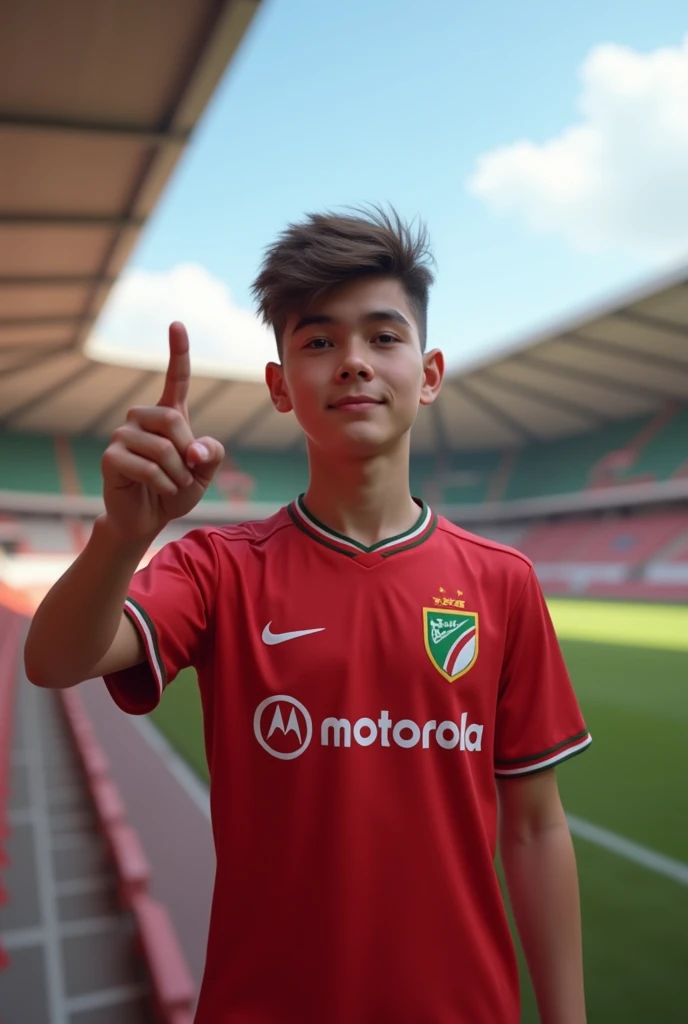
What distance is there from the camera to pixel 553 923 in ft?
4.34

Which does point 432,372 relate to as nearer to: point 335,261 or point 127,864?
point 335,261

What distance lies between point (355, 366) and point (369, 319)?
0.37ft

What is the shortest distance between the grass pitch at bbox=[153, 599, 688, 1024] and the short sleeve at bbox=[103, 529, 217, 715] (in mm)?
2308

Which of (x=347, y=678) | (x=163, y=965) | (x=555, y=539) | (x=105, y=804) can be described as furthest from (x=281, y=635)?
(x=555, y=539)

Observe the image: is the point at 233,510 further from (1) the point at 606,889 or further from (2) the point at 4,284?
(1) the point at 606,889

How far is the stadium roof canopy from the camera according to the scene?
7375 mm

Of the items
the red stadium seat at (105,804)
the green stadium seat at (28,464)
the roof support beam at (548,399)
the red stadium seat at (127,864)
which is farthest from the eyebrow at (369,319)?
the green stadium seat at (28,464)

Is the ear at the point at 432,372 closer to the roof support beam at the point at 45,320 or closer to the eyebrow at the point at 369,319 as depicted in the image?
the eyebrow at the point at 369,319

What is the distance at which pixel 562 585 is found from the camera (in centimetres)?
2764

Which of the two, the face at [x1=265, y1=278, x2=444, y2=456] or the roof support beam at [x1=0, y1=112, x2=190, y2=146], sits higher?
the roof support beam at [x1=0, y1=112, x2=190, y2=146]

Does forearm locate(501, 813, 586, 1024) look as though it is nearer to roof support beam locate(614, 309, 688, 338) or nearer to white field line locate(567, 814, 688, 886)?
white field line locate(567, 814, 688, 886)

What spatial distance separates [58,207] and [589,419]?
2681 cm

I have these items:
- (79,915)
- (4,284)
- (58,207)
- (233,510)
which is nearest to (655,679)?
(79,915)

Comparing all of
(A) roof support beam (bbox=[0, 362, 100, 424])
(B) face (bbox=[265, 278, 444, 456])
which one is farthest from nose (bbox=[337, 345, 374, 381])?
(A) roof support beam (bbox=[0, 362, 100, 424])
